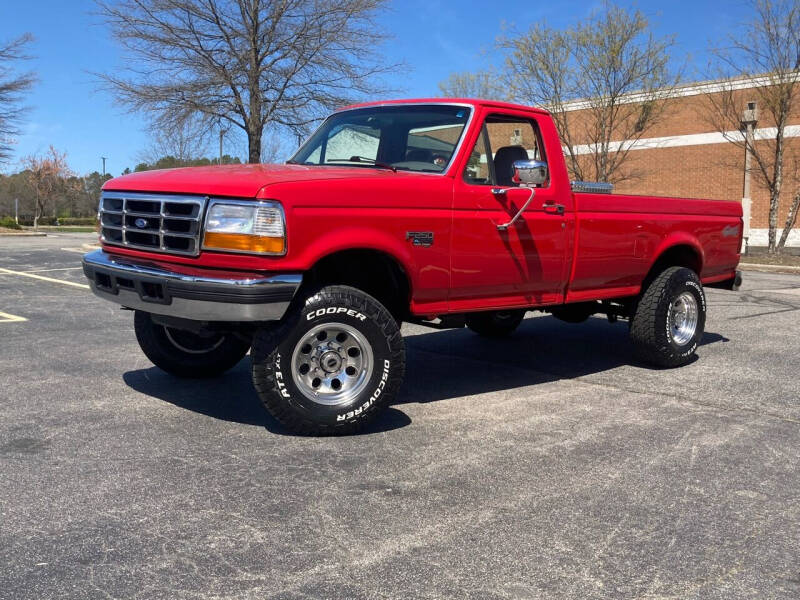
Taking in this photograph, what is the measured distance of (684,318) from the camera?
7203 mm

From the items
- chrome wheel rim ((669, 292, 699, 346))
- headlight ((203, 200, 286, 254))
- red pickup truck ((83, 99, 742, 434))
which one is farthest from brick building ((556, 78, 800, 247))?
headlight ((203, 200, 286, 254))

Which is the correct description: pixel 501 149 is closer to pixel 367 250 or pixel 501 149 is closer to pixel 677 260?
pixel 367 250

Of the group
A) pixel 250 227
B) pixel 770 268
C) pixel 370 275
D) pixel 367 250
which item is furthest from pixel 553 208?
pixel 770 268

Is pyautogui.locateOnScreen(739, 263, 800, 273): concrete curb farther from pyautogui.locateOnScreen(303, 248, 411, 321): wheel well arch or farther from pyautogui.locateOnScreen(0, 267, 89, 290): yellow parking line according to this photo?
pyautogui.locateOnScreen(303, 248, 411, 321): wheel well arch

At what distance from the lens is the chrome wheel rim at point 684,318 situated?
278 inches

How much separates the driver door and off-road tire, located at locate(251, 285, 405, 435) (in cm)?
78

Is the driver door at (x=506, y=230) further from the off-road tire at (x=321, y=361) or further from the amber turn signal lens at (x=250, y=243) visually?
the amber turn signal lens at (x=250, y=243)

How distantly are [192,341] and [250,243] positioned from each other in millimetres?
1876

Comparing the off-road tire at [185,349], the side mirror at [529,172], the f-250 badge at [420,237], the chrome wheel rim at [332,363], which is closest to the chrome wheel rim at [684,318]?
the side mirror at [529,172]

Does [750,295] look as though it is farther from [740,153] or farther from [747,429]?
[740,153]

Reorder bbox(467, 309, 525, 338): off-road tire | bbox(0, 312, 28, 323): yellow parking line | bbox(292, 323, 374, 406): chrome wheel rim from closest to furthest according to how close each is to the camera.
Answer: bbox(292, 323, 374, 406): chrome wheel rim < bbox(467, 309, 525, 338): off-road tire < bbox(0, 312, 28, 323): yellow parking line

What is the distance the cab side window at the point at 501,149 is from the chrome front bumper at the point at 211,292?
1.72 m

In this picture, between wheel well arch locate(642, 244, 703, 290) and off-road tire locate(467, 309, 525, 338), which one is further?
off-road tire locate(467, 309, 525, 338)

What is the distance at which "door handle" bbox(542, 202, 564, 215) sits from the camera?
583 cm
